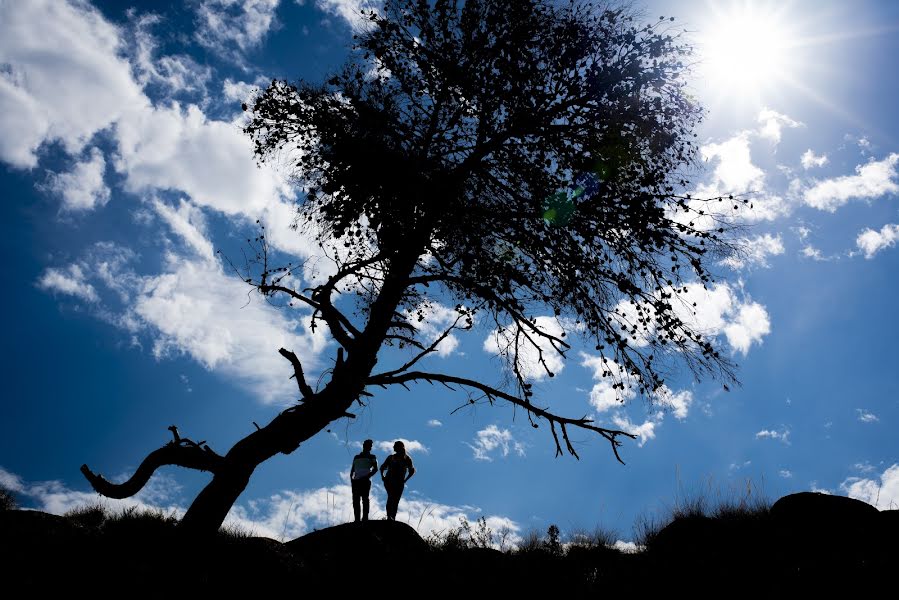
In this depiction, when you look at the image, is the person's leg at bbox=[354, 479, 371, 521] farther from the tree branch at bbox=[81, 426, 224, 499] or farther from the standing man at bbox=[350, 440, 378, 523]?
the tree branch at bbox=[81, 426, 224, 499]

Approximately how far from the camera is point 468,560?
8070 mm

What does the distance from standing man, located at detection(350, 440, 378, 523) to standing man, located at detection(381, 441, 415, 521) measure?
0.29 meters

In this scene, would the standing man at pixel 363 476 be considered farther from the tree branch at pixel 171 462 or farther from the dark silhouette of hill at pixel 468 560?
the tree branch at pixel 171 462

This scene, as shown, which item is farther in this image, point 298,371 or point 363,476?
point 363,476

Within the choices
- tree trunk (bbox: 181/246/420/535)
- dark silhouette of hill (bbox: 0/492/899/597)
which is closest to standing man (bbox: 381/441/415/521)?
dark silhouette of hill (bbox: 0/492/899/597)

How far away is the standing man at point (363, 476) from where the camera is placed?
10656 millimetres

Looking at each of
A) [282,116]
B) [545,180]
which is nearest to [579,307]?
[545,180]

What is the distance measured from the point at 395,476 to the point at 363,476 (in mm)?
626

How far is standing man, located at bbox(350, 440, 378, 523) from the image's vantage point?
10656mm

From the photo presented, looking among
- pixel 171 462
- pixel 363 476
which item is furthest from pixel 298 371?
pixel 363 476

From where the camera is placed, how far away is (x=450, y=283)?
9555 millimetres

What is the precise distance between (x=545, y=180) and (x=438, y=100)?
7.27 feet

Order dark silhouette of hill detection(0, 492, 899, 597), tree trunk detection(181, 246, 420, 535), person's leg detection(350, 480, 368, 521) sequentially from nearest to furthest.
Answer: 1. dark silhouette of hill detection(0, 492, 899, 597)
2. tree trunk detection(181, 246, 420, 535)
3. person's leg detection(350, 480, 368, 521)

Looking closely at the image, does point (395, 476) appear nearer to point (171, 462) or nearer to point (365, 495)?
point (365, 495)
